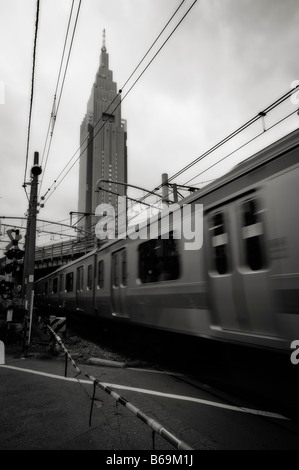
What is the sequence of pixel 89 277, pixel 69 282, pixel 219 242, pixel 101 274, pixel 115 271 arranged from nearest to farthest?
1. pixel 219 242
2. pixel 115 271
3. pixel 101 274
4. pixel 89 277
5. pixel 69 282

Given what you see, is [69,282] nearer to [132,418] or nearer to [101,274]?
[101,274]

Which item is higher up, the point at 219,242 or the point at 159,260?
the point at 219,242

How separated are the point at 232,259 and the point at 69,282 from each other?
38.4 feet

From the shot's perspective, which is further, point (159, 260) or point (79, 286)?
point (79, 286)

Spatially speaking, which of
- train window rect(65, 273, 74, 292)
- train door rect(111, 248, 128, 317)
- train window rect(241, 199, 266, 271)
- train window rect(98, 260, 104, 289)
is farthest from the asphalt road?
train window rect(65, 273, 74, 292)

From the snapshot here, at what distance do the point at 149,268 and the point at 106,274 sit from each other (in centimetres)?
290

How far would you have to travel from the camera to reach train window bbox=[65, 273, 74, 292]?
1430 cm

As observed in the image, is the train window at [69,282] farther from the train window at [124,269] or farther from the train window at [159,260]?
the train window at [159,260]

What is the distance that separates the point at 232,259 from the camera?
171 inches

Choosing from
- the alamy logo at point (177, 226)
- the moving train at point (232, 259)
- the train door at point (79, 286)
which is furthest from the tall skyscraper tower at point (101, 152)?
the moving train at point (232, 259)

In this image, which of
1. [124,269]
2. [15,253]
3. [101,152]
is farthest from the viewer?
[101,152]

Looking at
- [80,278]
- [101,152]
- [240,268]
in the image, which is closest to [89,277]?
[80,278]

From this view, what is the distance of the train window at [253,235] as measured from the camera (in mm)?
3960

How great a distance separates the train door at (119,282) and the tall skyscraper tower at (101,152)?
4.32 meters
